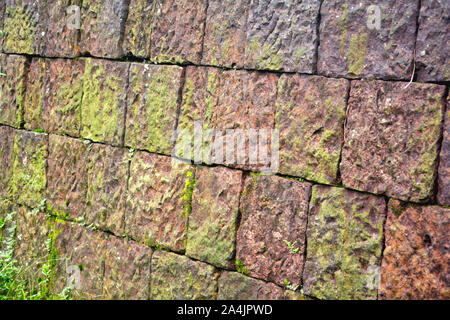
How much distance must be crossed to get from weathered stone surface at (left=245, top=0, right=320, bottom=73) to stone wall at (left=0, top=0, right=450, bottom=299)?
0.01 m

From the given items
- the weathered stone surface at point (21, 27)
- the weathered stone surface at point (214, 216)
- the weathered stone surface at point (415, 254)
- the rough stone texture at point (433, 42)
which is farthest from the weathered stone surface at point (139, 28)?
the weathered stone surface at point (415, 254)

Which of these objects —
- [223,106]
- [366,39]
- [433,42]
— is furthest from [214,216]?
[433,42]

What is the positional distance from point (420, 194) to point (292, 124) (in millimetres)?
924

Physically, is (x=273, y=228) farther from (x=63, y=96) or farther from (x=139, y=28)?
(x=63, y=96)

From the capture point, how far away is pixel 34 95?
16.3 feet

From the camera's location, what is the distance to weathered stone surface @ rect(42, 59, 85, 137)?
14.9 ft

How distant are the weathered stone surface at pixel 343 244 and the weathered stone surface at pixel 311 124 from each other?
172mm

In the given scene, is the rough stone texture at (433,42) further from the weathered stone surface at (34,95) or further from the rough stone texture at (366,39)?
the weathered stone surface at (34,95)

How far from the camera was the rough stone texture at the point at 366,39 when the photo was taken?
2.72 meters

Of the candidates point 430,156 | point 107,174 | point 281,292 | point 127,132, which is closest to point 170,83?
point 127,132

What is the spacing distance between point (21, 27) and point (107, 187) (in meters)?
2.13

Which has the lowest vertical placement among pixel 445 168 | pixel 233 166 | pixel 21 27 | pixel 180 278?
pixel 180 278

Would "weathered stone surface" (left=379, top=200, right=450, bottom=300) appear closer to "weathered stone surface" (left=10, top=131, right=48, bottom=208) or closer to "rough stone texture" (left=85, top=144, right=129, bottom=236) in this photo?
"rough stone texture" (left=85, top=144, right=129, bottom=236)
